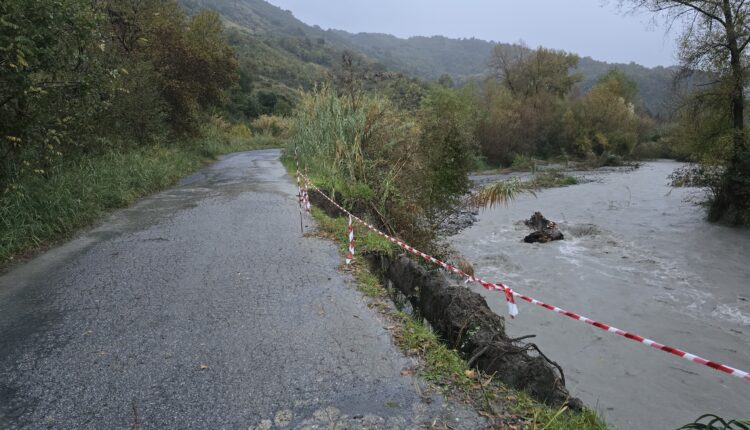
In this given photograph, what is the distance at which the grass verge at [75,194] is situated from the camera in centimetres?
739

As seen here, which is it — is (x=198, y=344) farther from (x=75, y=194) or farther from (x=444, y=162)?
(x=444, y=162)

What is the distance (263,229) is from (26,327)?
14.6ft

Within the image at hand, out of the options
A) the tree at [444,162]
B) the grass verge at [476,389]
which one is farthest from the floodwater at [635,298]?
the grass verge at [476,389]

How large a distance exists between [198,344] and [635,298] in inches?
371

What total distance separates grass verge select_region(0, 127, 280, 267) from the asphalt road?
24.6 inches

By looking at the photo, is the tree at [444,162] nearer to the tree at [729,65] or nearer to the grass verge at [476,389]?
the grass verge at [476,389]

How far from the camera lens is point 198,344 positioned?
168 inches

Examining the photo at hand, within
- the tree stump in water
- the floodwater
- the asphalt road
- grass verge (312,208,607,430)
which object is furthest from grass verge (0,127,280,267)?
the tree stump in water

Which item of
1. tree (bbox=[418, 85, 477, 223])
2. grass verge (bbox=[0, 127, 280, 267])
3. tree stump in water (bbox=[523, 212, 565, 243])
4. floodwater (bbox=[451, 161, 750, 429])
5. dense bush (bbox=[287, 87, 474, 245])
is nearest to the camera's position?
floodwater (bbox=[451, 161, 750, 429])

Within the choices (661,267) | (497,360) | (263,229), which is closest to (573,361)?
(497,360)

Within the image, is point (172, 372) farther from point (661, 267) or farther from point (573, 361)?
point (661, 267)

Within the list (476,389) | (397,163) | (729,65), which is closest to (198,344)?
(476,389)

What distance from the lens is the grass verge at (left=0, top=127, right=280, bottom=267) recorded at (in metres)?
7.39

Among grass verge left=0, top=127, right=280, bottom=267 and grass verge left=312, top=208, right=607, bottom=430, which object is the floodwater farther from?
grass verge left=0, top=127, right=280, bottom=267
